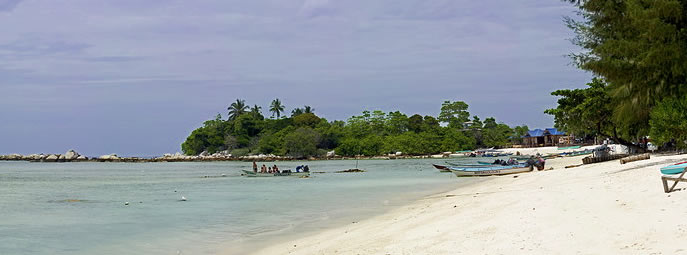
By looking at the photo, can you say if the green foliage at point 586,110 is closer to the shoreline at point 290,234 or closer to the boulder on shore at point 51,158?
the shoreline at point 290,234

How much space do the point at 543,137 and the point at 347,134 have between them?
172 ft

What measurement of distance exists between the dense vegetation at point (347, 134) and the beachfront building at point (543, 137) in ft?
21.0

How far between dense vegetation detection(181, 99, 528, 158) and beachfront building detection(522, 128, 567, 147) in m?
6.40

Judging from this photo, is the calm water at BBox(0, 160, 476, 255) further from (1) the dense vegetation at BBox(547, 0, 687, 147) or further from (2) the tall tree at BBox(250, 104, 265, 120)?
(2) the tall tree at BBox(250, 104, 265, 120)

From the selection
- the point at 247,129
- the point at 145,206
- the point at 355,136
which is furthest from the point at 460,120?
the point at 145,206

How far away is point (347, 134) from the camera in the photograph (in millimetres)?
159000

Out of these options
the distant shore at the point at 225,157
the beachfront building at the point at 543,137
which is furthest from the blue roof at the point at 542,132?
the distant shore at the point at 225,157

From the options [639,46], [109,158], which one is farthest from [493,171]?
[109,158]

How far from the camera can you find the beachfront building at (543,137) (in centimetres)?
15450

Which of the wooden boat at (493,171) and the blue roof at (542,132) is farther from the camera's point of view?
the blue roof at (542,132)

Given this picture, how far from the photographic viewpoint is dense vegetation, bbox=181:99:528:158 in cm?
14762

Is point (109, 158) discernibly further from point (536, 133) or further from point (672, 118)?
point (672, 118)

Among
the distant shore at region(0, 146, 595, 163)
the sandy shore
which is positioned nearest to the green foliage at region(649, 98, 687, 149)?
the sandy shore

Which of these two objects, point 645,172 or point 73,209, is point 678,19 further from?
point 73,209
